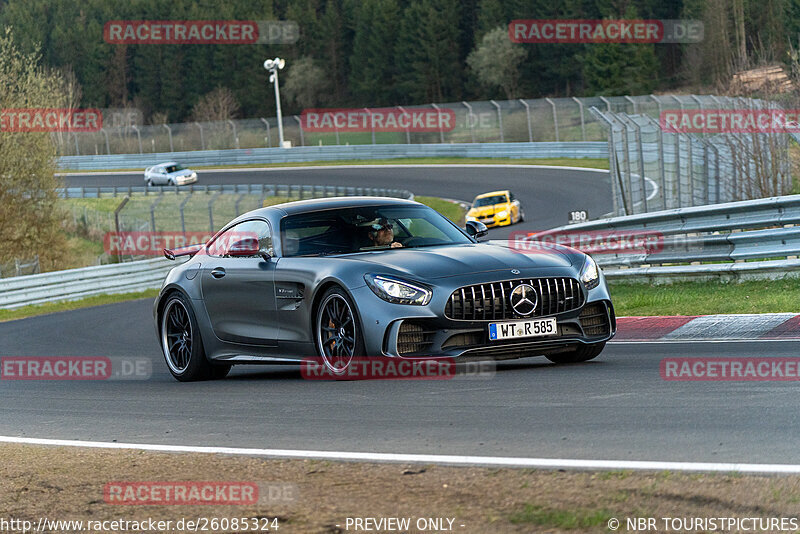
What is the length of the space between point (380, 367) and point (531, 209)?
35.5 m

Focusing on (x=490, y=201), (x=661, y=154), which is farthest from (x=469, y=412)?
(x=490, y=201)

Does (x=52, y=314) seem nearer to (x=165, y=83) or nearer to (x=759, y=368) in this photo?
(x=759, y=368)

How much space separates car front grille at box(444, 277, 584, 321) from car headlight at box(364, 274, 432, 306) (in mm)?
184

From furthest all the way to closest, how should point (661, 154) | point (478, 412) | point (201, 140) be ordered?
1. point (201, 140)
2. point (661, 154)
3. point (478, 412)

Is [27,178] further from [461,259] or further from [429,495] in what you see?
[429,495]

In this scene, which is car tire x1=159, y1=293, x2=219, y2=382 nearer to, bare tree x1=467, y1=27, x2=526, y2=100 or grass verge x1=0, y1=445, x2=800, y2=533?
grass verge x1=0, y1=445, x2=800, y2=533

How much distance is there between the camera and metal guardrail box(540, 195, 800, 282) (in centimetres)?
1298

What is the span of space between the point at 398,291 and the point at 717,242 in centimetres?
709

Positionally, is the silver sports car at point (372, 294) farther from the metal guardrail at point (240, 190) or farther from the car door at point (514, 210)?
the metal guardrail at point (240, 190)

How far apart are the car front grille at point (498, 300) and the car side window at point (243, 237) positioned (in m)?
2.06

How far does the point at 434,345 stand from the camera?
25.7 feet

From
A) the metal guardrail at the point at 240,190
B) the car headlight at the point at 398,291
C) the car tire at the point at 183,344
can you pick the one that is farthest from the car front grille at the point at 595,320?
the metal guardrail at the point at 240,190

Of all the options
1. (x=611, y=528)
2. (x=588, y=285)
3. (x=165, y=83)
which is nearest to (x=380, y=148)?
(x=588, y=285)

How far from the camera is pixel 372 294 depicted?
7918mm
